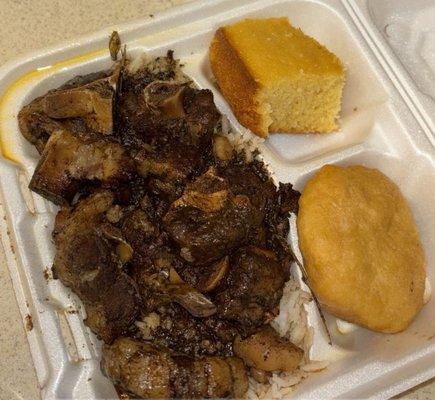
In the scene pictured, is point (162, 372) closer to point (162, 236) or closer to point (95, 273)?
point (95, 273)

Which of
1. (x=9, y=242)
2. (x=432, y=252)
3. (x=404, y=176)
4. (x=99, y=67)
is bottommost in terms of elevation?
(x=432, y=252)

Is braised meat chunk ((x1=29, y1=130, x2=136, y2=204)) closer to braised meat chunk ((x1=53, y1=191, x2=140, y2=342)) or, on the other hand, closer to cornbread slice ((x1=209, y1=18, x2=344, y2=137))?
braised meat chunk ((x1=53, y1=191, x2=140, y2=342))

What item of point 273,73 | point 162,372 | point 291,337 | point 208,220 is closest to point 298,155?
point 273,73

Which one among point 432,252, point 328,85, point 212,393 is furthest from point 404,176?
point 212,393

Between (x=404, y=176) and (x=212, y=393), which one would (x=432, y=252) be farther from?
(x=212, y=393)

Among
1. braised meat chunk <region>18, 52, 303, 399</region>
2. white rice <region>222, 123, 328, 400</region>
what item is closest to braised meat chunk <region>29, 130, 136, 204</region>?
braised meat chunk <region>18, 52, 303, 399</region>
